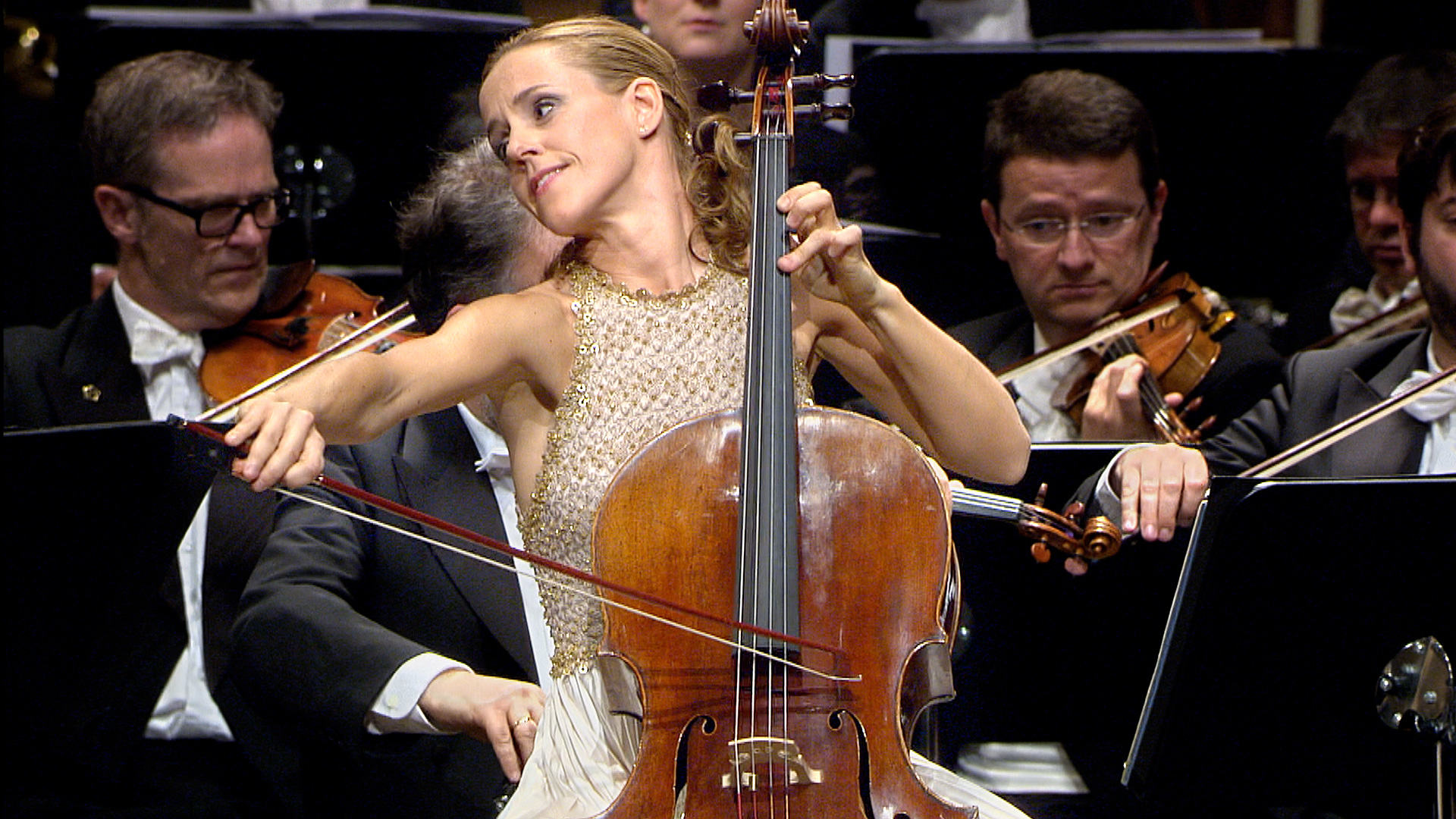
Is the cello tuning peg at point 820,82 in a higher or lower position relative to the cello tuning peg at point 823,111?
higher

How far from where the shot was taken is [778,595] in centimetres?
125

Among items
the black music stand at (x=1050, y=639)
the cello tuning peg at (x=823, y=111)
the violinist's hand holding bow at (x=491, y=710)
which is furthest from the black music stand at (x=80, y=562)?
the black music stand at (x=1050, y=639)

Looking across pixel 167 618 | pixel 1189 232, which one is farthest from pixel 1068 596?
pixel 167 618

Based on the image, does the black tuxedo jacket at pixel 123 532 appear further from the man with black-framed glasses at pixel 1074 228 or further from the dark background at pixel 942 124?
the man with black-framed glasses at pixel 1074 228

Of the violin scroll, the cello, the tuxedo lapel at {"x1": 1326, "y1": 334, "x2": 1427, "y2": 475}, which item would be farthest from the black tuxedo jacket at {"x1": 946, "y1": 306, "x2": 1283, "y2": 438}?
the cello

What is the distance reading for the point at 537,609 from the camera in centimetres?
178

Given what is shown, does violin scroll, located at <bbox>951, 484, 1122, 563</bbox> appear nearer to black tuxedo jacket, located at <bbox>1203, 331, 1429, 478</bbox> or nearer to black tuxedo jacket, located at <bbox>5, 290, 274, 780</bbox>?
black tuxedo jacket, located at <bbox>1203, 331, 1429, 478</bbox>

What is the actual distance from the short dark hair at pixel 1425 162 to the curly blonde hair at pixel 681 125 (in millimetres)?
893

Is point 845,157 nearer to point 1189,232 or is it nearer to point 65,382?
point 1189,232

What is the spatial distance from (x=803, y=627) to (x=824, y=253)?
0.95ft

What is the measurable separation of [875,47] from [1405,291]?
32.0 inches

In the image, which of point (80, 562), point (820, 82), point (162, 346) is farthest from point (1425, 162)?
point (162, 346)

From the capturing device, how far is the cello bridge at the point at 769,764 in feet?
3.97

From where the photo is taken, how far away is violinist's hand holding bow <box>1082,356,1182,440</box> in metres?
2.00
